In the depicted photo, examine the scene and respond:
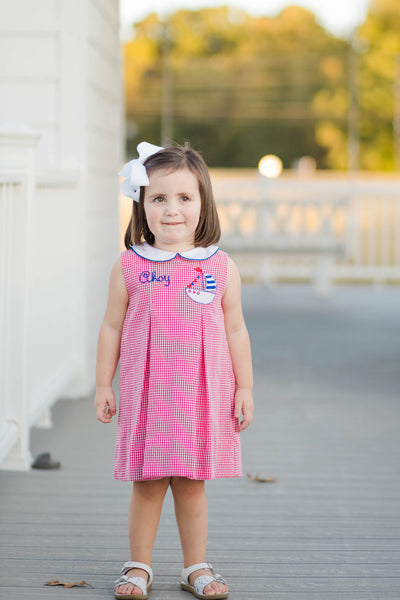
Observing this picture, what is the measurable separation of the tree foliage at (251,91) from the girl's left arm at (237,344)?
136 ft

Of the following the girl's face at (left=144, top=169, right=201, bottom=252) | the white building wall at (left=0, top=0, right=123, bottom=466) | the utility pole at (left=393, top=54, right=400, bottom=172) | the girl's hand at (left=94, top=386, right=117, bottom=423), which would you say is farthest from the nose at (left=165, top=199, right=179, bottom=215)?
the utility pole at (left=393, top=54, right=400, bottom=172)

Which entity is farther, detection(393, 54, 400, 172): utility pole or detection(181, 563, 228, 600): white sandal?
detection(393, 54, 400, 172): utility pole

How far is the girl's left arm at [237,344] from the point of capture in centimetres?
241

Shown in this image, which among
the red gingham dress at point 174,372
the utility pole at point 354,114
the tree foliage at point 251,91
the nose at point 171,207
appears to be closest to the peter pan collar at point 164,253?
the red gingham dress at point 174,372

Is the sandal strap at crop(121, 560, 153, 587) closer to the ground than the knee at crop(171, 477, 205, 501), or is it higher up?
closer to the ground

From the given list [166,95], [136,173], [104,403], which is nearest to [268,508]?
[104,403]

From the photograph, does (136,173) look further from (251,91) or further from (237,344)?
(251,91)

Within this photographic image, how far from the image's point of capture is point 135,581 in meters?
2.36

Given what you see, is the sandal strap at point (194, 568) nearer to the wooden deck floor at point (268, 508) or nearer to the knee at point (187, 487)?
the wooden deck floor at point (268, 508)

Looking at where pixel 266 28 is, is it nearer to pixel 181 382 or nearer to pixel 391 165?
pixel 391 165

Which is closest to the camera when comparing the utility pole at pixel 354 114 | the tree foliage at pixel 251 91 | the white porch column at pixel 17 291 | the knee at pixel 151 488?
the knee at pixel 151 488

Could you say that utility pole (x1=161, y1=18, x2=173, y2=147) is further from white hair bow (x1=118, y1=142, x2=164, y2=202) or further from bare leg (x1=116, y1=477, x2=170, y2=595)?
bare leg (x1=116, y1=477, x2=170, y2=595)

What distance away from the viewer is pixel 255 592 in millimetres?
2420

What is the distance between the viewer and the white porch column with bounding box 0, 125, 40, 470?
10.6 ft
